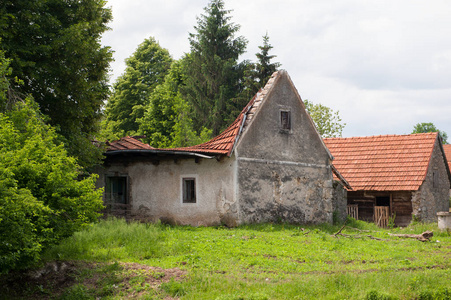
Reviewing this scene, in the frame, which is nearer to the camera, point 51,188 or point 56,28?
point 51,188

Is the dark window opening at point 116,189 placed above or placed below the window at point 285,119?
below

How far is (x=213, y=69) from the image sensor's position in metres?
43.8

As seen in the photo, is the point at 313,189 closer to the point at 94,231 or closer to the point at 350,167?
the point at 350,167

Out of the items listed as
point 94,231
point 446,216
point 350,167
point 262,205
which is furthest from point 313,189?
point 94,231

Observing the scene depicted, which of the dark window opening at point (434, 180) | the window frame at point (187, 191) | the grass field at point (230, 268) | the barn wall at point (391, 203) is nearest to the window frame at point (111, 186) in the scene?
the window frame at point (187, 191)

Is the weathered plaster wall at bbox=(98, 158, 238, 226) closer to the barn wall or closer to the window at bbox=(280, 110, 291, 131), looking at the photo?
the window at bbox=(280, 110, 291, 131)

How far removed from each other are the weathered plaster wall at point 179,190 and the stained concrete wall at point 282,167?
58 centimetres

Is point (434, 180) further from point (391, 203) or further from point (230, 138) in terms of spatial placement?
point (230, 138)

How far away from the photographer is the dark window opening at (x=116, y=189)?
2189 cm

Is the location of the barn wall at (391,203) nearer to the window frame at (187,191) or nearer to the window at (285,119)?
the window at (285,119)

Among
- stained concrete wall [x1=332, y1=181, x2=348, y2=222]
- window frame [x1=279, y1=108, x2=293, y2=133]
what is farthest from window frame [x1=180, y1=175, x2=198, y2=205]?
stained concrete wall [x1=332, y1=181, x2=348, y2=222]

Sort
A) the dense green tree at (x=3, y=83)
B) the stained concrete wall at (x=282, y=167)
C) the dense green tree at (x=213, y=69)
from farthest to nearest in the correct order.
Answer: the dense green tree at (x=213, y=69)
the stained concrete wall at (x=282, y=167)
the dense green tree at (x=3, y=83)

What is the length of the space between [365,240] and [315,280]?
262 inches

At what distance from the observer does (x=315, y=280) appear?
1135cm
